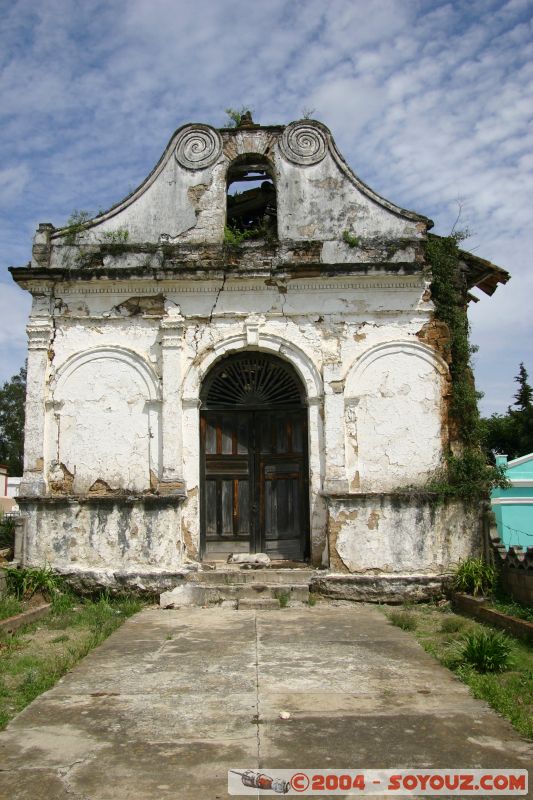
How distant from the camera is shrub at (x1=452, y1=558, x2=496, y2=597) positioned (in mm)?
9133

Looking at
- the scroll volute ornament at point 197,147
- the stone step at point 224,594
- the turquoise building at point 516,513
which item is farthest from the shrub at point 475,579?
the turquoise building at point 516,513

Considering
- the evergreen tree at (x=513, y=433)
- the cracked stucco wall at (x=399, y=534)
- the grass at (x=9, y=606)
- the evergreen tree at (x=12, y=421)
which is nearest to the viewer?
the grass at (x=9, y=606)

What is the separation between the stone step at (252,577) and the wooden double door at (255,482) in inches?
32.1

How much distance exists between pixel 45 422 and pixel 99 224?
3.19 meters

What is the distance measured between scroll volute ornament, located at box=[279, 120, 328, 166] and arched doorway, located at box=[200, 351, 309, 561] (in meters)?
3.17

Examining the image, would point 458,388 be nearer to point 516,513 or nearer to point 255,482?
point 255,482

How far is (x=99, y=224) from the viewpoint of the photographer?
35.4ft

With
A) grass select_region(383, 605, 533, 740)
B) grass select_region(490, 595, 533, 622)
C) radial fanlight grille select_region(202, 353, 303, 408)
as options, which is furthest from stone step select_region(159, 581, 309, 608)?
radial fanlight grille select_region(202, 353, 303, 408)

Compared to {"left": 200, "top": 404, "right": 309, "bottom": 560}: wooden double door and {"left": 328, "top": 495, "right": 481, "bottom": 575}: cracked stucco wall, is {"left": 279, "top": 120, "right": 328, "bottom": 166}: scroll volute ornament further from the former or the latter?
{"left": 328, "top": 495, "right": 481, "bottom": 575}: cracked stucco wall

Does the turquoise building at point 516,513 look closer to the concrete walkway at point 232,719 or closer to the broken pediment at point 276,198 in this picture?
the broken pediment at point 276,198

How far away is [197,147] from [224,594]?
6.79 m

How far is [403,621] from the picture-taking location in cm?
785

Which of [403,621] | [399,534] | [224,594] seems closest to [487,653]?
[403,621]

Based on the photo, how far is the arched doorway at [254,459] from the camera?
10469mm
